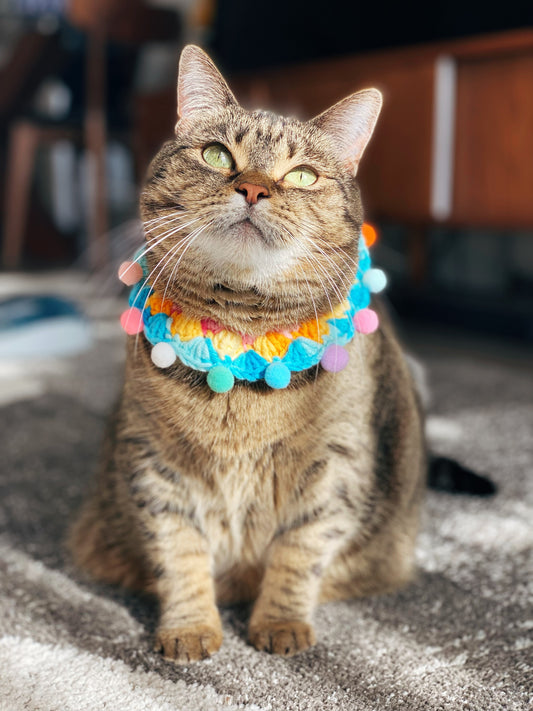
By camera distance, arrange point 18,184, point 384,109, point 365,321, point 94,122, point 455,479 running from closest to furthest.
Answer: point 365,321 → point 455,479 → point 384,109 → point 94,122 → point 18,184

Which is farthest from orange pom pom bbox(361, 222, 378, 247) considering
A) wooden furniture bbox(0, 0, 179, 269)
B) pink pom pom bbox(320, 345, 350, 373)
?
wooden furniture bbox(0, 0, 179, 269)

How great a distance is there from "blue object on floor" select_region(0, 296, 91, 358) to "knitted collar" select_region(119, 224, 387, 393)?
146 cm

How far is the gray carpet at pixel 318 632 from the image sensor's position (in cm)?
78

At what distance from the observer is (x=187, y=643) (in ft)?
2.81

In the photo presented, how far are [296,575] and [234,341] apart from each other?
0.30 meters

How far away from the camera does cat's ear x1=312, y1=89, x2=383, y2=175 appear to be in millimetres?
894

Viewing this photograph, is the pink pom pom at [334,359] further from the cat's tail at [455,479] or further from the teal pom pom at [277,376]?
the cat's tail at [455,479]

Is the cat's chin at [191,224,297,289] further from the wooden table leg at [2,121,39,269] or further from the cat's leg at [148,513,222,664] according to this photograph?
the wooden table leg at [2,121,39,269]

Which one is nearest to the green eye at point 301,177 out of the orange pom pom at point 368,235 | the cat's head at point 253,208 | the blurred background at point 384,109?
the cat's head at point 253,208

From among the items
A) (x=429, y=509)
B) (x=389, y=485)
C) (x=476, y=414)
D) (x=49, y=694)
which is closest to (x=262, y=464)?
(x=389, y=485)

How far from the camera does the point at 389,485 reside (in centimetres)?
101

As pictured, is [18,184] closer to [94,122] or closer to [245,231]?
[94,122]

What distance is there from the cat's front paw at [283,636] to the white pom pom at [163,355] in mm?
343

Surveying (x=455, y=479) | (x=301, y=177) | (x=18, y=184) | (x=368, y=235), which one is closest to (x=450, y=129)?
(x=455, y=479)
